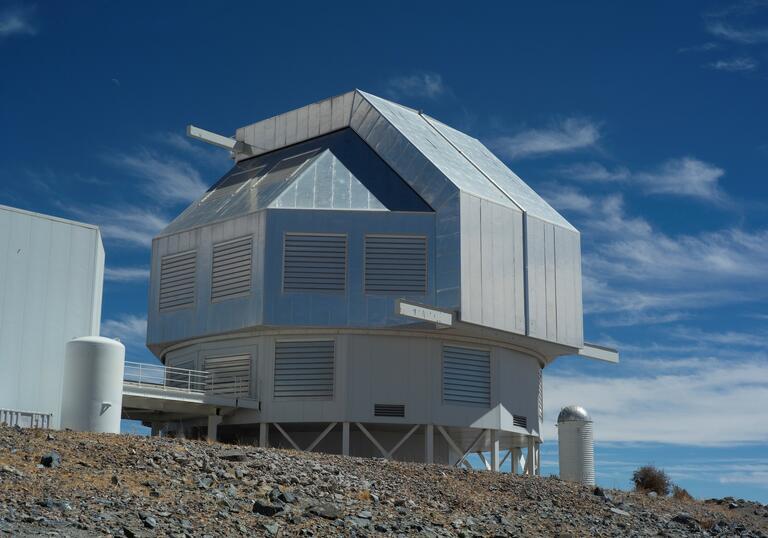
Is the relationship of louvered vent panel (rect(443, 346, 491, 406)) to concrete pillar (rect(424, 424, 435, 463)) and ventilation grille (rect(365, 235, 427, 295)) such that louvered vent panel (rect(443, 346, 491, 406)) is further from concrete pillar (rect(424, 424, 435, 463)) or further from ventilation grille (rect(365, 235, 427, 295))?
ventilation grille (rect(365, 235, 427, 295))

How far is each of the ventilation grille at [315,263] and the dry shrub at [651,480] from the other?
11757mm

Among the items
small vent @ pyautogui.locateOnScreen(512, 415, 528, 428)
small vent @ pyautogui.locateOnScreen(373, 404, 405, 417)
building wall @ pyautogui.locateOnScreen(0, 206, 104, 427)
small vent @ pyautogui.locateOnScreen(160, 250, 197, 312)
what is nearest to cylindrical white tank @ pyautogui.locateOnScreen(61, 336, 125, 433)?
building wall @ pyautogui.locateOnScreen(0, 206, 104, 427)

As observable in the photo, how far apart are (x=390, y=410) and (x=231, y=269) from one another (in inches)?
286

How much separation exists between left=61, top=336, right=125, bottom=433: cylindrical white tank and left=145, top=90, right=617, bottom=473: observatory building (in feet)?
30.4

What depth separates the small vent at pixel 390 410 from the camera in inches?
1382

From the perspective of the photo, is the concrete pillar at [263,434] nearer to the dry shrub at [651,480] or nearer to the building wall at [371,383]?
the building wall at [371,383]

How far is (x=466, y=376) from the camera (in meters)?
36.2

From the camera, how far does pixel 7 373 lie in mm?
24812

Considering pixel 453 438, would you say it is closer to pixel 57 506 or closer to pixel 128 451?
pixel 128 451

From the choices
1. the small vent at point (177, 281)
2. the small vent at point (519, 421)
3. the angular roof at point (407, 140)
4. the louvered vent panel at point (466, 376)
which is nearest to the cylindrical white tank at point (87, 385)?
the small vent at point (177, 281)

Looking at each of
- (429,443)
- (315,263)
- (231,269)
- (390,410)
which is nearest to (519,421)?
(429,443)

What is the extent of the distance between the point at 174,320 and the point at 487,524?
19178mm

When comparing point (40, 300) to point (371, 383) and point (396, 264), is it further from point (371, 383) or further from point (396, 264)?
point (396, 264)

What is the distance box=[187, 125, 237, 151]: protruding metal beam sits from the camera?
4241cm
